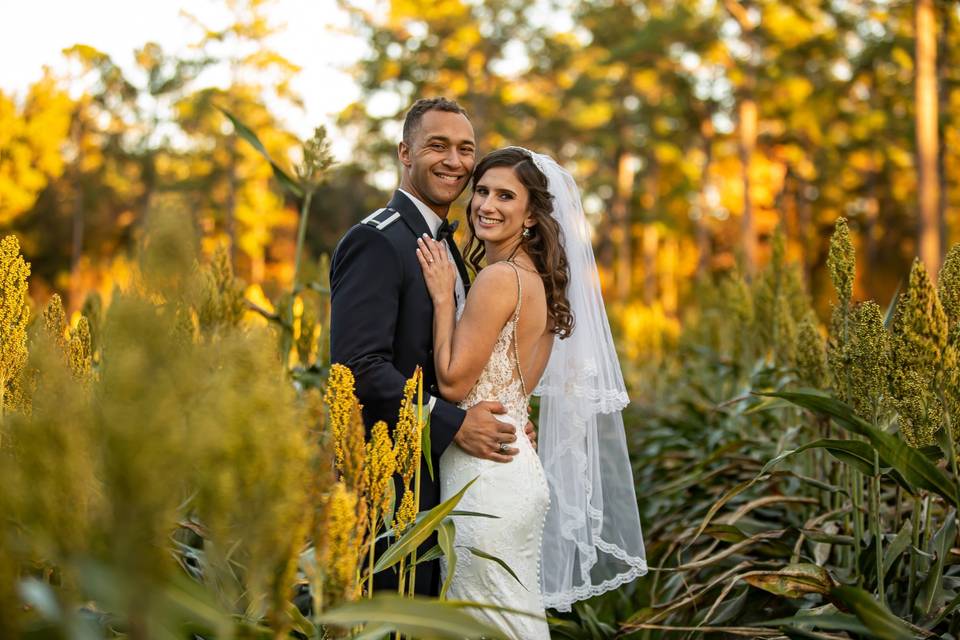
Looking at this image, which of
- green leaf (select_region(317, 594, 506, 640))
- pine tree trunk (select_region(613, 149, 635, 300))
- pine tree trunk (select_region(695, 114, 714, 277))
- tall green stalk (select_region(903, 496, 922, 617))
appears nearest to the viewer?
green leaf (select_region(317, 594, 506, 640))

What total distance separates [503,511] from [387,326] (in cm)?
69

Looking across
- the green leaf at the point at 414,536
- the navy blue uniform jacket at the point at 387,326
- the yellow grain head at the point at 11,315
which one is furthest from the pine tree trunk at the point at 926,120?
the yellow grain head at the point at 11,315

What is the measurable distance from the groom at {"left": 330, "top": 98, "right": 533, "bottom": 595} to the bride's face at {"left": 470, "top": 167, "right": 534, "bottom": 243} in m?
0.21

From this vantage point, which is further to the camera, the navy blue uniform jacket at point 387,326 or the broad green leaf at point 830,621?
the navy blue uniform jacket at point 387,326

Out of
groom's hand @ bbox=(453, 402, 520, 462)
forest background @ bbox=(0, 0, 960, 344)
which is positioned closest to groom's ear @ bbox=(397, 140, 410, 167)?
groom's hand @ bbox=(453, 402, 520, 462)

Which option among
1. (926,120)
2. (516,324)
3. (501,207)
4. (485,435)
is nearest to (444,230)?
(501,207)

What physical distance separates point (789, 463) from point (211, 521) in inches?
135

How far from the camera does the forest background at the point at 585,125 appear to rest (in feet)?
67.8

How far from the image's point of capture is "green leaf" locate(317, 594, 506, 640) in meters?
1.20

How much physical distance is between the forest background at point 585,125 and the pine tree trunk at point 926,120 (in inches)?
221

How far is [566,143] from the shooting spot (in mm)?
29016

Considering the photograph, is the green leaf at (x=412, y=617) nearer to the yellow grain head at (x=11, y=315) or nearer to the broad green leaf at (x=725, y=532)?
the yellow grain head at (x=11, y=315)

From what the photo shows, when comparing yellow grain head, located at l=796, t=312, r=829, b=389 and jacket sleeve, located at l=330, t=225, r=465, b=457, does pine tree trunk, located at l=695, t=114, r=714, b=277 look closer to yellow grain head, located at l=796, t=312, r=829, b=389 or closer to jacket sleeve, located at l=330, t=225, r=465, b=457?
yellow grain head, located at l=796, t=312, r=829, b=389

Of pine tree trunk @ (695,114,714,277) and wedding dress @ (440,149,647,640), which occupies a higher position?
pine tree trunk @ (695,114,714,277)
